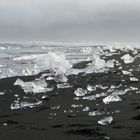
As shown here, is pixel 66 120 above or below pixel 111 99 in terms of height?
below

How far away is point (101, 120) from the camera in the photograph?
8.27m

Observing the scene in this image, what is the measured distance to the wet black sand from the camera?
298 inches

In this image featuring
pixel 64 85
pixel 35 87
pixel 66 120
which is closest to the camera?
pixel 66 120

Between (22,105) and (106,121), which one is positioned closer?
(106,121)

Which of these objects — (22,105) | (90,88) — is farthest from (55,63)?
(22,105)

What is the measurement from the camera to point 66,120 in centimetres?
866

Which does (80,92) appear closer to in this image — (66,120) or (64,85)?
(64,85)

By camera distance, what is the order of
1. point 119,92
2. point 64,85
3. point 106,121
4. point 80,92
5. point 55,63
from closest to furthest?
point 106,121, point 119,92, point 80,92, point 64,85, point 55,63

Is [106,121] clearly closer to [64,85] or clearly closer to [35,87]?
[35,87]

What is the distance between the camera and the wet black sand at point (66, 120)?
7.57 meters

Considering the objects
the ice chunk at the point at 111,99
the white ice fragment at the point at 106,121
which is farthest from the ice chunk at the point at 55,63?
the white ice fragment at the point at 106,121

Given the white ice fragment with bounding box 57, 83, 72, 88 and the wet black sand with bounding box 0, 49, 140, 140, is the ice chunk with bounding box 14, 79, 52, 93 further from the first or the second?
the white ice fragment with bounding box 57, 83, 72, 88

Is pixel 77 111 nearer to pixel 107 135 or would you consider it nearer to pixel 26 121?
pixel 26 121

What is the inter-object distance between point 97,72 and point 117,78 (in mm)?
2076
